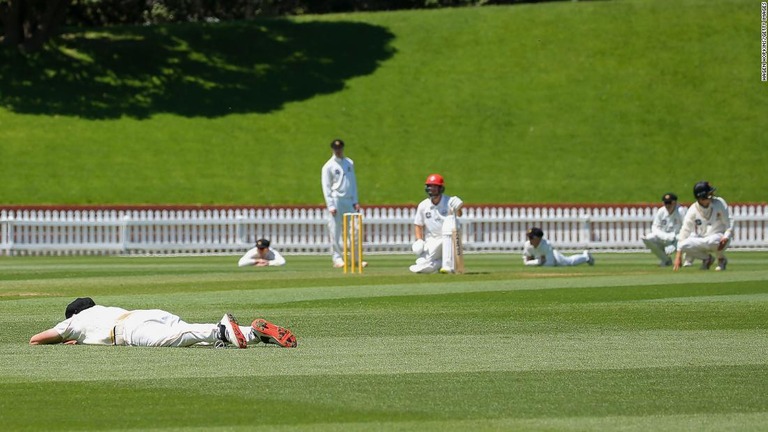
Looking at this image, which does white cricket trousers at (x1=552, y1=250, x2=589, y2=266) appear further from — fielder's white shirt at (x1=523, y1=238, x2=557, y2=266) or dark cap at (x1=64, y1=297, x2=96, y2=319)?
dark cap at (x1=64, y1=297, x2=96, y2=319)

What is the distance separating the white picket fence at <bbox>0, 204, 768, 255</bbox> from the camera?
34.3 m

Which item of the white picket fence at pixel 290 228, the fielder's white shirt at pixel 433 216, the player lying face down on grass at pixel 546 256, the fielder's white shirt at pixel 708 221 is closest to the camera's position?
the fielder's white shirt at pixel 433 216

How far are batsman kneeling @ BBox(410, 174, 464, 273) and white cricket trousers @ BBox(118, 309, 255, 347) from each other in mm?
10181

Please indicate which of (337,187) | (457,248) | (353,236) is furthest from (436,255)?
(337,187)

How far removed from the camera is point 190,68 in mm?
54656

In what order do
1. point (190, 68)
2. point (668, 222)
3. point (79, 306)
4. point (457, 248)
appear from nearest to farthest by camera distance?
point (79, 306) < point (457, 248) < point (668, 222) < point (190, 68)

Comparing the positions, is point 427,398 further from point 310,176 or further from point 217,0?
point 217,0

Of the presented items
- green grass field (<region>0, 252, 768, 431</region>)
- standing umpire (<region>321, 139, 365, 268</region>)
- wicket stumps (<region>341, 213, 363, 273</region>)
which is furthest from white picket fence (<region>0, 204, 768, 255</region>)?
green grass field (<region>0, 252, 768, 431</region>)

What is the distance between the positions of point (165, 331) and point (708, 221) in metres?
13.8

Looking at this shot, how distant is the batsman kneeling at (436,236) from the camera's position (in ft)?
69.9

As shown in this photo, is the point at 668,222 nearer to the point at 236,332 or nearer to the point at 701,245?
the point at 701,245

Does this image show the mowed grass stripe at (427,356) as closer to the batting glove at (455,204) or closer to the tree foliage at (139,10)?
the batting glove at (455,204)

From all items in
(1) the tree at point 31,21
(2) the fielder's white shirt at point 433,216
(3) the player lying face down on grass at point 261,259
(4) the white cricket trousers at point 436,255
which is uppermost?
(1) the tree at point 31,21

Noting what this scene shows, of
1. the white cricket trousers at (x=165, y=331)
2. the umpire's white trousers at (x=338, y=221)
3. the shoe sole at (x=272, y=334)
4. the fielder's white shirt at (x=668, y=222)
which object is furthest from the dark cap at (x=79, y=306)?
the fielder's white shirt at (x=668, y=222)
